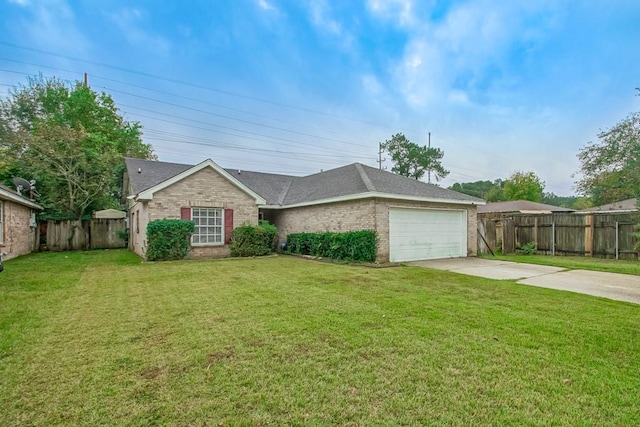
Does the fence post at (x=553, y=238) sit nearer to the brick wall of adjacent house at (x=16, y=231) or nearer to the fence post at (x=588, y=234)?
the fence post at (x=588, y=234)

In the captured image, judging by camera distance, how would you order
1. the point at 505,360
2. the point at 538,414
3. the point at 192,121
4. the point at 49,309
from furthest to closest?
1. the point at 192,121
2. the point at 49,309
3. the point at 505,360
4. the point at 538,414

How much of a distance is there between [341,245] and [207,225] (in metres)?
5.83

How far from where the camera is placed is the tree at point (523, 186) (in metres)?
40.8

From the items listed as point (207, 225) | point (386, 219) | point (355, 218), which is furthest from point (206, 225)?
point (386, 219)

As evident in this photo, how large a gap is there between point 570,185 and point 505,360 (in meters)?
21.0

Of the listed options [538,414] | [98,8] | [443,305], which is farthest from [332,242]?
[98,8]

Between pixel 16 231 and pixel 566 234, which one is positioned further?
pixel 566 234

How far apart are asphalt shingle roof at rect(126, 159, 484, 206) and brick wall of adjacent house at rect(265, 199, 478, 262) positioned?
1.34 feet

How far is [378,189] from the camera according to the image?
11.3 meters

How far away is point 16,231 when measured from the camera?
41.0 ft

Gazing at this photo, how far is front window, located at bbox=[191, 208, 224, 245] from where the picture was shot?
Answer: 1302cm

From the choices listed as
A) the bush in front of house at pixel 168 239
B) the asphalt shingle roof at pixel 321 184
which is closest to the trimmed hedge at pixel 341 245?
the asphalt shingle roof at pixel 321 184

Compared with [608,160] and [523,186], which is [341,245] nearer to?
[608,160]

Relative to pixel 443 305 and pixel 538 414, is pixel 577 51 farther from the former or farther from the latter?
pixel 538 414
